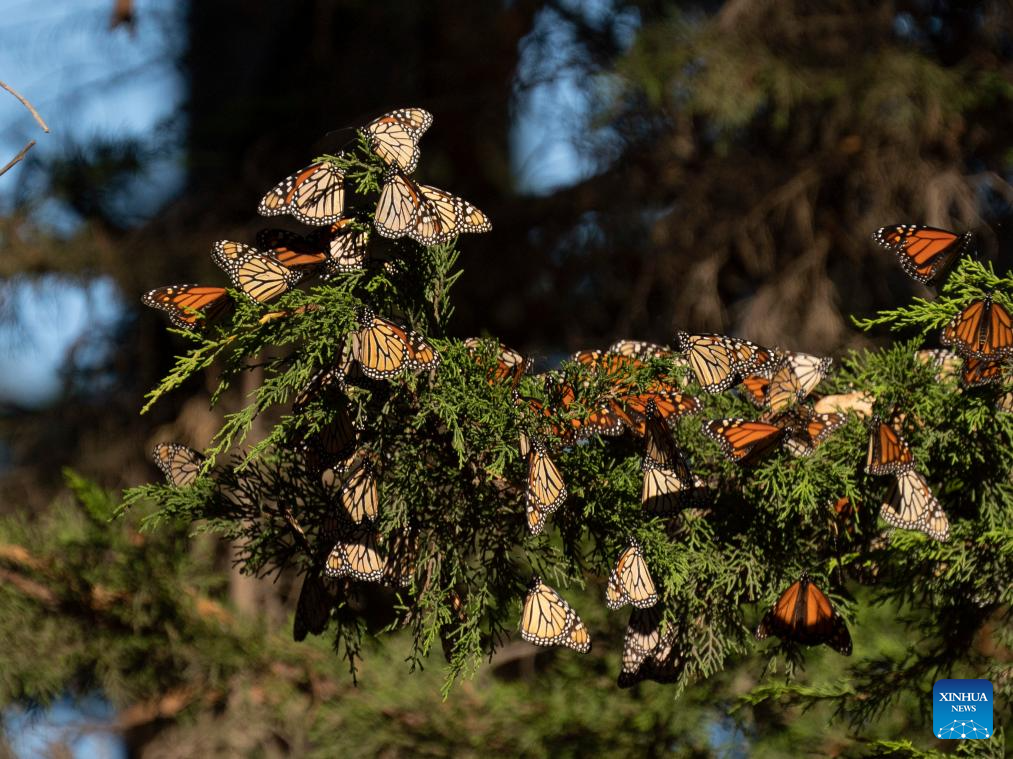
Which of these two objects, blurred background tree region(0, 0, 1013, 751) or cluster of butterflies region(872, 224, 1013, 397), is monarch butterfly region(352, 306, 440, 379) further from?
blurred background tree region(0, 0, 1013, 751)

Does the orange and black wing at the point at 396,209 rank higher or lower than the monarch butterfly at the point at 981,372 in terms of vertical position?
higher

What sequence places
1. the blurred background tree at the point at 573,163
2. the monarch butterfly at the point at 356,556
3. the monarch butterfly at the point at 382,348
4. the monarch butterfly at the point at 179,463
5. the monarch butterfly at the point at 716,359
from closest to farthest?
the monarch butterfly at the point at 382,348 < the monarch butterfly at the point at 356,556 < the monarch butterfly at the point at 716,359 < the monarch butterfly at the point at 179,463 < the blurred background tree at the point at 573,163

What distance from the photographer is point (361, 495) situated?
109 cm

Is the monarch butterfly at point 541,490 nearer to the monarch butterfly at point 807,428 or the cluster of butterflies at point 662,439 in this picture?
the cluster of butterflies at point 662,439

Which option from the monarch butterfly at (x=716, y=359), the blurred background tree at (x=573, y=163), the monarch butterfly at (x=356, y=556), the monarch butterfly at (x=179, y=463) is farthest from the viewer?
the blurred background tree at (x=573, y=163)

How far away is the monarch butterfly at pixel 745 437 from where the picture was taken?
Answer: 1171mm

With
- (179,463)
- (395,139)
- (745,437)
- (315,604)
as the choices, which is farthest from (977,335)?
(179,463)

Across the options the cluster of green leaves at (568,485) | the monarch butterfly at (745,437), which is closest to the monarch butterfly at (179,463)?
the cluster of green leaves at (568,485)

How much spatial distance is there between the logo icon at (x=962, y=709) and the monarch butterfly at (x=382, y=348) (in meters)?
0.96

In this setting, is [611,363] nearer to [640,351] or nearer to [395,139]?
[640,351]

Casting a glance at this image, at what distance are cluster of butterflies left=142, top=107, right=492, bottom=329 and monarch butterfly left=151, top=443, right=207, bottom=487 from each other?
24 cm

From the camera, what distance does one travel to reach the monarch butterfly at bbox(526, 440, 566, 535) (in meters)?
1.05

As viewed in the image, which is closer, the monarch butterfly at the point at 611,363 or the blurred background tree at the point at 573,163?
the monarch butterfly at the point at 611,363

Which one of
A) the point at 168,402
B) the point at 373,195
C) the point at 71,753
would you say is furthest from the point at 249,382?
the point at 373,195
